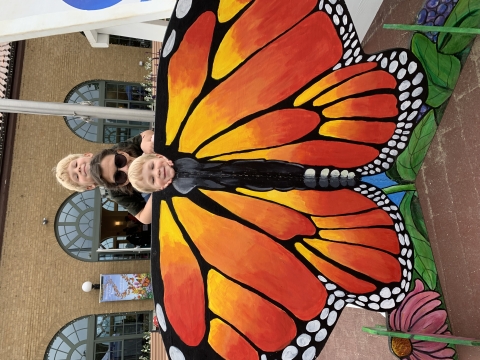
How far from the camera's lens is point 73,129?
1096 cm

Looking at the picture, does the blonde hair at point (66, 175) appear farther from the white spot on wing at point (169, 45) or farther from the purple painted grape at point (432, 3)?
the purple painted grape at point (432, 3)

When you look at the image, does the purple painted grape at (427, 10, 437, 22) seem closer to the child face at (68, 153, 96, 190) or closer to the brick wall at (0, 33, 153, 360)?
the child face at (68, 153, 96, 190)

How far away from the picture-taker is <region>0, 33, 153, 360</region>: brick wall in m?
9.45

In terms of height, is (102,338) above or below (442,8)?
below

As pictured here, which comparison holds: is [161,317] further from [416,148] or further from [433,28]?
[433,28]

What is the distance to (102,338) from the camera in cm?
1046

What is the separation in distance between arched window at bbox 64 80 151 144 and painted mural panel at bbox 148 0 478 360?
9659 millimetres

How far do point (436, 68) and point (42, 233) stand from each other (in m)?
10.1

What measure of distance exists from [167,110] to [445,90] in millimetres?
1548

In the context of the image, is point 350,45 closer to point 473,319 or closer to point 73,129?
point 473,319

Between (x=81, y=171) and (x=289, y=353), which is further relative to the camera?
(x=81, y=171)

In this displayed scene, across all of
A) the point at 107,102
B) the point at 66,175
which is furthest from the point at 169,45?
the point at 107,102

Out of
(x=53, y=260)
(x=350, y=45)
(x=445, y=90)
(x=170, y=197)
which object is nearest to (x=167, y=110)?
(x=170, y=197)

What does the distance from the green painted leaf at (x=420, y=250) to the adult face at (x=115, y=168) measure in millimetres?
1587
